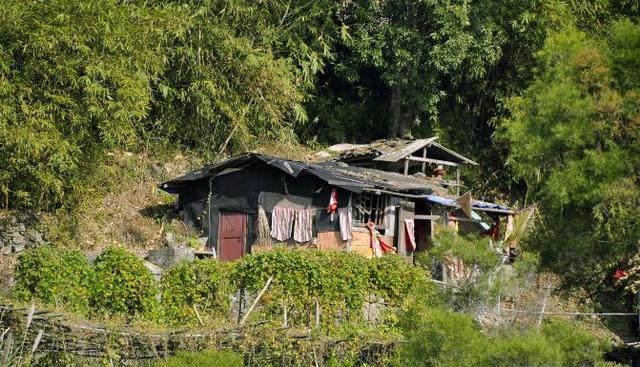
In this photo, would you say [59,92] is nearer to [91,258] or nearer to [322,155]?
Result: [91,258]

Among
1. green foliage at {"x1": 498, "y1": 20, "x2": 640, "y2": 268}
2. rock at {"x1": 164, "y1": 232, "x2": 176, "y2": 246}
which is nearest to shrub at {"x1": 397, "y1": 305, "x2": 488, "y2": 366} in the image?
green foliage at {"x1": 498, "y1": 20, "x2": 640, "y2": 268}

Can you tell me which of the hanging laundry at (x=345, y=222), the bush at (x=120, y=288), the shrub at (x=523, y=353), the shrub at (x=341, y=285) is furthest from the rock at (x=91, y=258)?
the shrub at (x=523, y=353)

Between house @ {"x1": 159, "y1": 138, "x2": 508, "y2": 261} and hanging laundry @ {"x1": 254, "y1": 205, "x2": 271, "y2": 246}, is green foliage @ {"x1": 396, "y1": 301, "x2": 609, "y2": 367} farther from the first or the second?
hanging laundry @ {"x1": 254, "y1": 205, "x2": 271, "y2": 246}

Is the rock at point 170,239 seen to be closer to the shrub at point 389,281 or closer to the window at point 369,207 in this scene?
the window at point 369,207

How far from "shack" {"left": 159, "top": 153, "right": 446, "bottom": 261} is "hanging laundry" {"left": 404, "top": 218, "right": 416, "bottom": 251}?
0.8 inches

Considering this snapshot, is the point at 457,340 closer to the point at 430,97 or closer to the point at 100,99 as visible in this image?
the point at 100,99

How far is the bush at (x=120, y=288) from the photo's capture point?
46.7 ft

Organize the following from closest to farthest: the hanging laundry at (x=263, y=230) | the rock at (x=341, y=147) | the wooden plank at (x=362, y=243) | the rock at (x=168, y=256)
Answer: the rock at (x=168, y=256) < the hanging laundry at (x=263, y=230) < the wooden plank at (x=362, y=243) < the rock at (x=341, y=147)

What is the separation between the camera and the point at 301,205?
2091 centimetres

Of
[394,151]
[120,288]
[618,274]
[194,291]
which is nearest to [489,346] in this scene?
[194,291]

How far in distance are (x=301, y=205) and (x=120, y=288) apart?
7.04 metres

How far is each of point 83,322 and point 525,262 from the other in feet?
18.0

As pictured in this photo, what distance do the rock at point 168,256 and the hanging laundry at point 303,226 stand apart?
2126 millimetres

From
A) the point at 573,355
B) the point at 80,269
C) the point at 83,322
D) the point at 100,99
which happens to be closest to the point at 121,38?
the point at 100,99
